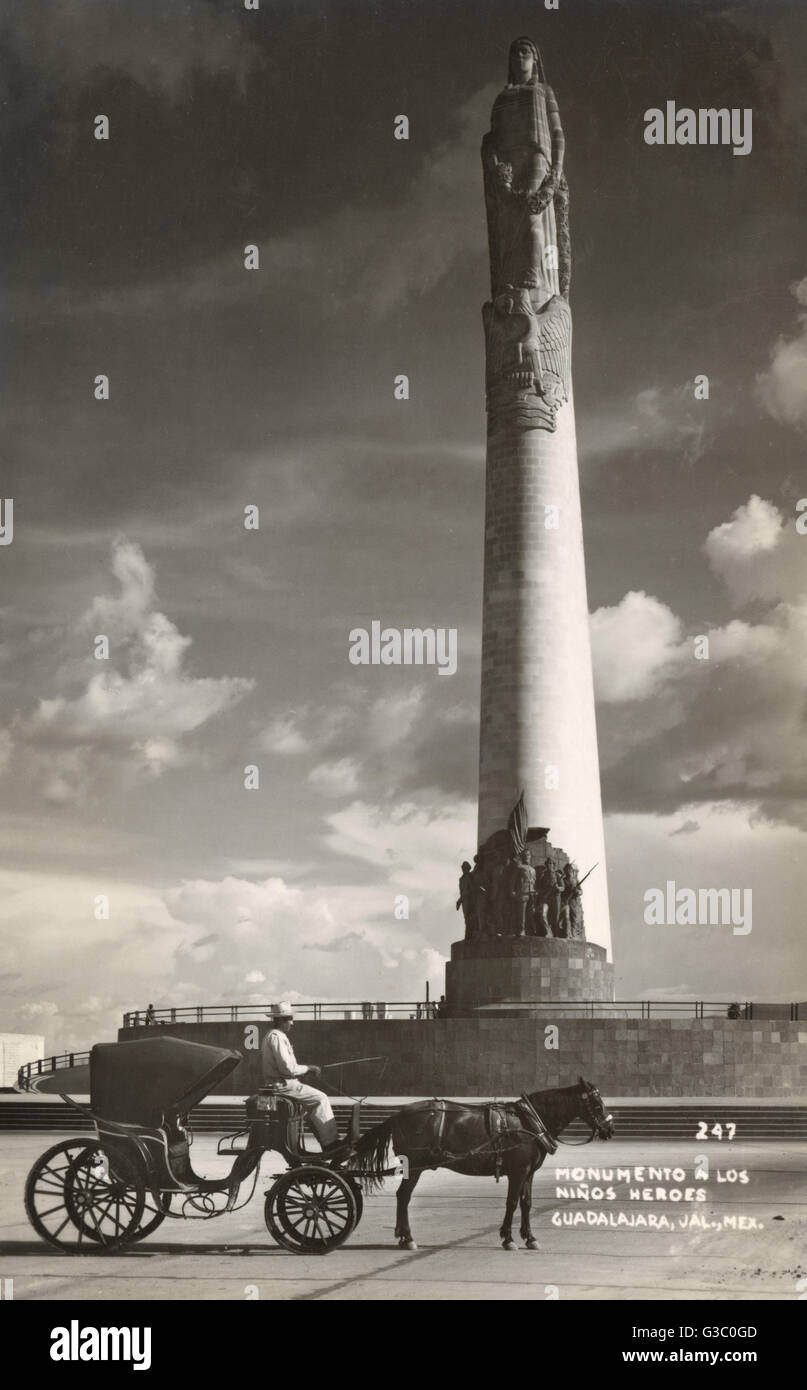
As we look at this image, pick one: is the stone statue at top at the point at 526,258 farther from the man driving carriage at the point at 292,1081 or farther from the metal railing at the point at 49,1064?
the man driving carriage at the point at 292,1081

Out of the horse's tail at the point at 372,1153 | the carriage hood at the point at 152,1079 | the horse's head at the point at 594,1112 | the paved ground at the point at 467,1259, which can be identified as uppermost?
the carriage hood at the point at 152,1079

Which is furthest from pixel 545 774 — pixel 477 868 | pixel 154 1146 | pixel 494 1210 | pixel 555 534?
pixel 154 1146

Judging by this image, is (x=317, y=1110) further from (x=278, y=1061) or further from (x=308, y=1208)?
(x=308, y=1208)

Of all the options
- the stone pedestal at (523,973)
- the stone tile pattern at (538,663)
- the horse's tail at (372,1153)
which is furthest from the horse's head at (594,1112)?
the stone tile pattern at (538,663)

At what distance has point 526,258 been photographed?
40.7 meters

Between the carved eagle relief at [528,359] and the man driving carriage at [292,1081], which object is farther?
the carved eagle relief at [528,359]

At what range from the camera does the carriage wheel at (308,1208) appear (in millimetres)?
14117

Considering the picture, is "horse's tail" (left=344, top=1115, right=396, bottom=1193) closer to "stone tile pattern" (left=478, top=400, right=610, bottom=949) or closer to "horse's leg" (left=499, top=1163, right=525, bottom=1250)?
"horse's leg" (left=499, top=1163, right=525, bottom=1250)

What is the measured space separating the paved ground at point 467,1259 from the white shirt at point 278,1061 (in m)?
1.49

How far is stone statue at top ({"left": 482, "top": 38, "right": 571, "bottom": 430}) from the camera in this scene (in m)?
40.2

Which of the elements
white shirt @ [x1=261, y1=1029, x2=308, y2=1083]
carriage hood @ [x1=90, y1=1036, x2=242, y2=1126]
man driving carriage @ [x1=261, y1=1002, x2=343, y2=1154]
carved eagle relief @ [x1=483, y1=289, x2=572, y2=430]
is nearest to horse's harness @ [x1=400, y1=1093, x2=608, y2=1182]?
man driving carriage @ [x1=261, y1=1002, x2=343, y2=1154]

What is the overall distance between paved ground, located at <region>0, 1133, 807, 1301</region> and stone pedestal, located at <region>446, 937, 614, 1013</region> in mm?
16861
